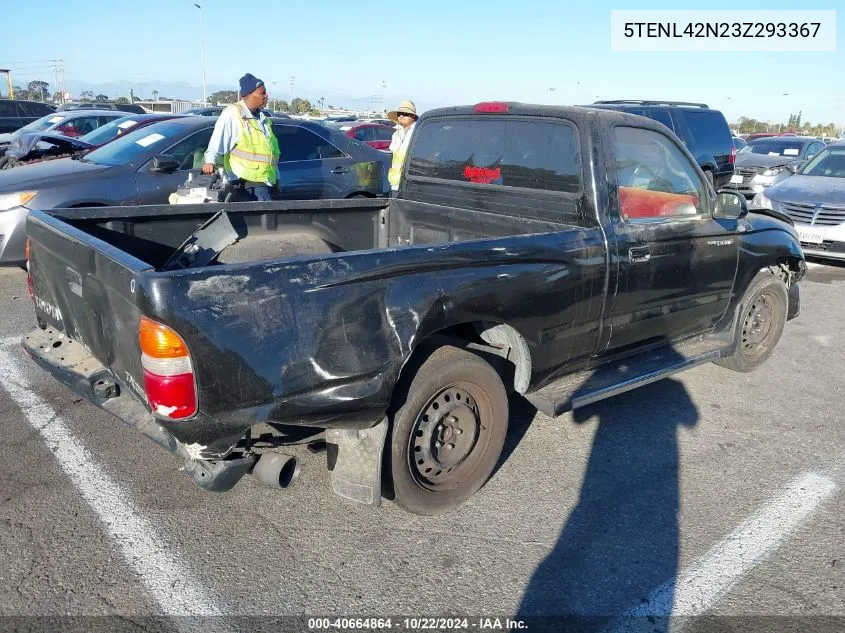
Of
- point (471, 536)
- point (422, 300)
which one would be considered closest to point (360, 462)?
point (471, 536)

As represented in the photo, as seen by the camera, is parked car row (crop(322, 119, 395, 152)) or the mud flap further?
parked car row (crop(322, 119, 395, 152))

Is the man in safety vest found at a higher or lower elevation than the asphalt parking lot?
higher

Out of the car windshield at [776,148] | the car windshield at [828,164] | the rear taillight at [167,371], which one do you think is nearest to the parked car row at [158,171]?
the rear taillight at [167,371]

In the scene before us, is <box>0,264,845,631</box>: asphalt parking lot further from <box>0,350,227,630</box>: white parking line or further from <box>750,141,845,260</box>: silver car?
<box>750,141,845,260</box>: silver car

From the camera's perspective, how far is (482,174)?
4.27 metres

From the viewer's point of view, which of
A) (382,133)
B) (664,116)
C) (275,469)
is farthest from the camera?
(382,133)

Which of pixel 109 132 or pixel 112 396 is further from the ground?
pixel 109 132

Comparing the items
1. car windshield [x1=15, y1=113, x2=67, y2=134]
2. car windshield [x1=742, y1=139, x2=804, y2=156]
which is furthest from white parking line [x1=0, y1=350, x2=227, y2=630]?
car windshield [x1=742, y1=139, x2=804, y2=156]

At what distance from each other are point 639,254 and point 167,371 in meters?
2.62

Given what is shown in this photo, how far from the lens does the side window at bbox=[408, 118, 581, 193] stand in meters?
3.83

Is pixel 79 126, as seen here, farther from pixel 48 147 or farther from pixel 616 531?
pixel 616 531

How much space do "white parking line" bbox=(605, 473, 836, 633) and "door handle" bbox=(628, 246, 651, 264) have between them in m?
1.44

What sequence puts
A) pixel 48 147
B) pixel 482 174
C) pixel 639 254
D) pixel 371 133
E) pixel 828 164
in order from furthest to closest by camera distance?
pixel 371 133 < pixel 828 164 < pixel 48 147 < pixel 482 174 < pixel 639 254

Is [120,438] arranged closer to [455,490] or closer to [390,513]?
[390,513]
